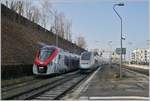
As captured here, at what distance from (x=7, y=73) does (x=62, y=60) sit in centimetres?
1230

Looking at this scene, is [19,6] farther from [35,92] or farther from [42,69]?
[35,92]

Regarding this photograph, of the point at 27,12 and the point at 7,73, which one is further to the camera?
the point at 27,12

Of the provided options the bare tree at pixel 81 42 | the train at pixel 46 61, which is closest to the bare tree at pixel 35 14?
the train at pixel 46 61

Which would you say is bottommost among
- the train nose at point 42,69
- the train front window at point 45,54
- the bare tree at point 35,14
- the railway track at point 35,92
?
the railway track at point 35,92

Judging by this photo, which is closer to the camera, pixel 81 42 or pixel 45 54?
pixel 45 54

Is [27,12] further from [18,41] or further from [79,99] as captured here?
[79,99]

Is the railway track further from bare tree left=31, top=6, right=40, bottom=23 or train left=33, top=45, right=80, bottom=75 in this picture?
bare tree left=31, top=6, right=40, bottom=23

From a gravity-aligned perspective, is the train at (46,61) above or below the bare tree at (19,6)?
below

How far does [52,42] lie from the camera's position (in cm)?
7894

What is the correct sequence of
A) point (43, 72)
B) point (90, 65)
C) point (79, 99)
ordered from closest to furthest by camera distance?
point (79, 99), point (43, 72), point (90, 65)

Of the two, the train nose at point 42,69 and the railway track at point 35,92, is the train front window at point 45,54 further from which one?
the railway track at point 35,92

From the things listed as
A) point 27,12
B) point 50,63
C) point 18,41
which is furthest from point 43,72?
point 27,12

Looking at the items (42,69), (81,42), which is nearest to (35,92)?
(42,69)

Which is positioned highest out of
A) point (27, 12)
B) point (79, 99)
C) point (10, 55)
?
point (27, 12)
